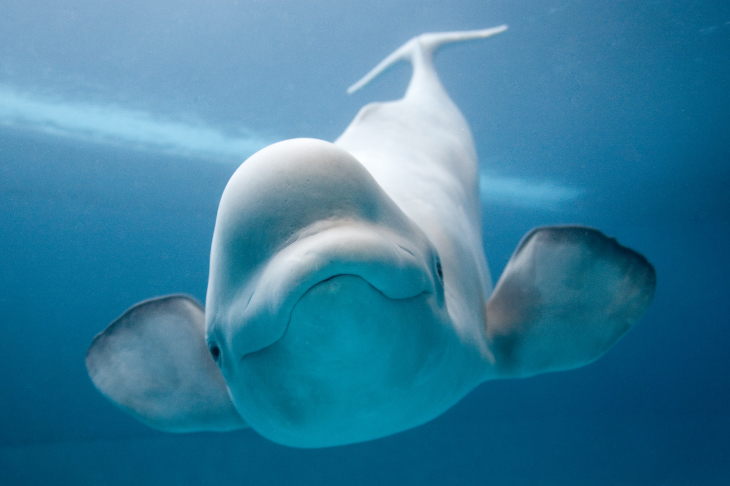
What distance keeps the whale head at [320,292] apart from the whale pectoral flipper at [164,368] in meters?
1.26

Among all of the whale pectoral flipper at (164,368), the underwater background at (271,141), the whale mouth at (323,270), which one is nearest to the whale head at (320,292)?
the whale mouth at (323,270)

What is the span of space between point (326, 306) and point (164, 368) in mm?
2516

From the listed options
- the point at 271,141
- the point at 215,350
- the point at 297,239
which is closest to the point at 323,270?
the point at 297,239

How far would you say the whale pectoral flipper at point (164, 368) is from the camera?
11.6ft

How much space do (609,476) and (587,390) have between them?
4.13 m

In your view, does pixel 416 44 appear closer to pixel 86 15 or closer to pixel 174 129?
pixel 86 15

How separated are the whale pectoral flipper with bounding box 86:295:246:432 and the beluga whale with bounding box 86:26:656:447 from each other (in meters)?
0.01

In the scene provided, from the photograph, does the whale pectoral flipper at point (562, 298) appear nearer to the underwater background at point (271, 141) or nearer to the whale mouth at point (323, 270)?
the whale mouth at point (323, 270)

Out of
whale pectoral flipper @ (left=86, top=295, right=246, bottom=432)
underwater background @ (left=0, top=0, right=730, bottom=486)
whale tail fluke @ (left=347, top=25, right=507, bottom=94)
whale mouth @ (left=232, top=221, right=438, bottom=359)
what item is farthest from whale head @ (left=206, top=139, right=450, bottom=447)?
underwater background @ (left=0, top=0, right=730, bottom=486)

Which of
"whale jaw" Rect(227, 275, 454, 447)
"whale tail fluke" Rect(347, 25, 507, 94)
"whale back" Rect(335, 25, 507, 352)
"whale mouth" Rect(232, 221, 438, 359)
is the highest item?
"whale tail fluke" Rect(347, 25, 507, 94)

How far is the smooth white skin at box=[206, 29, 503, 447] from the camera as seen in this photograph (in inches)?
61.3

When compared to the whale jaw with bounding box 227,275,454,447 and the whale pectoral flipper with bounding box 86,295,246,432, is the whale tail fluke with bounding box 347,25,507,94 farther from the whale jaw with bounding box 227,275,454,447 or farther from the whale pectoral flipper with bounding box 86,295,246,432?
the whale jaw with bounding box 227,275,454,447

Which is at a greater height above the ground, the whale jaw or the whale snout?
the whale snout

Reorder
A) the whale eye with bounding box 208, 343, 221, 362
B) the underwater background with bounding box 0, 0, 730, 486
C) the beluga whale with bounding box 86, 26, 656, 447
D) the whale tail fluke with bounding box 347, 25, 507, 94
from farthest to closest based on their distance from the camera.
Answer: the underwater background with bounding box 0, 0, 730, 486
the whale tail fluke with bounding box 347, 25, 507, 94
the whale eye with bounding box 208, 343, 221, 362
the beluga whale with bounding box 86, 26, 656, 447
